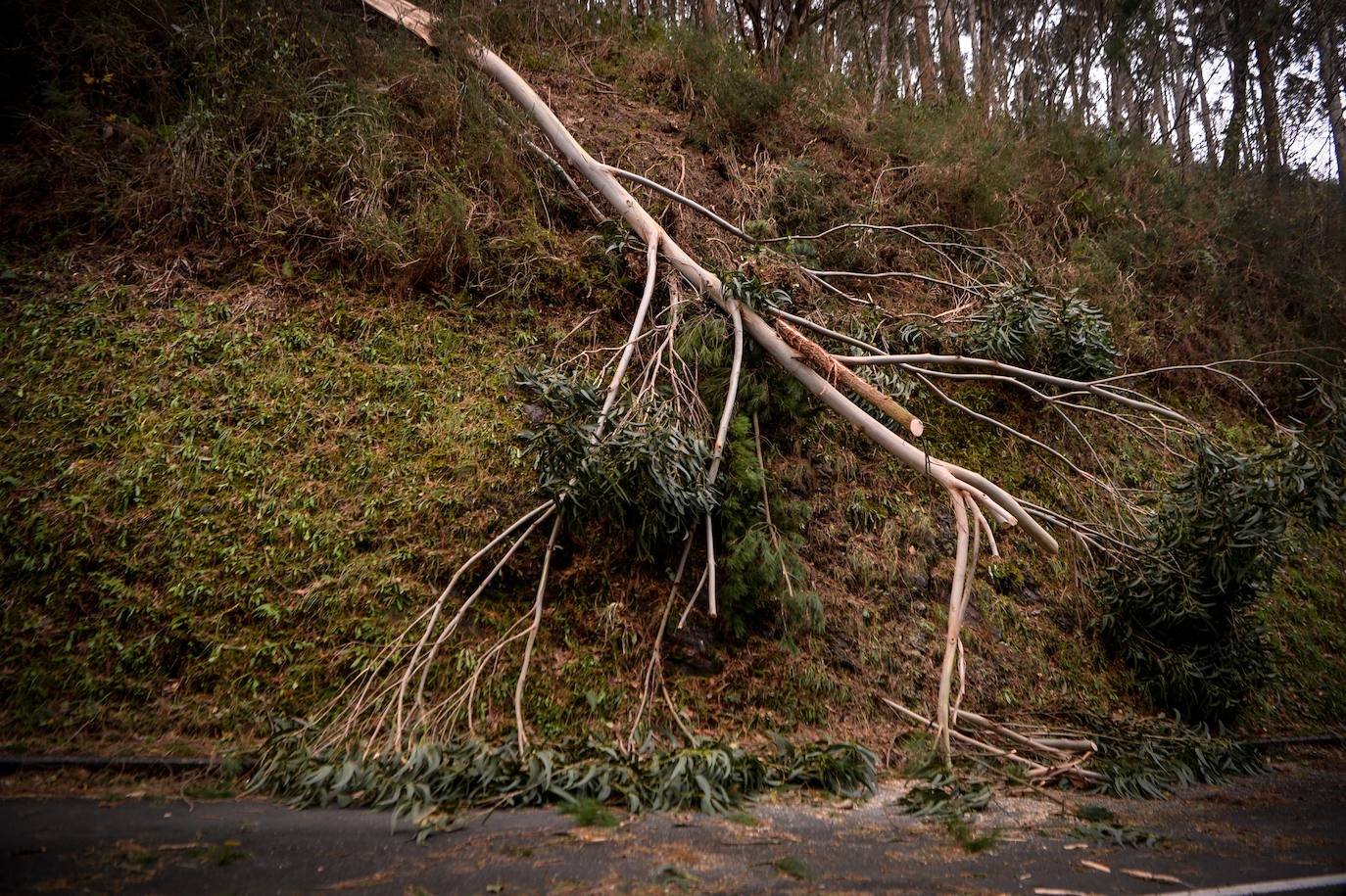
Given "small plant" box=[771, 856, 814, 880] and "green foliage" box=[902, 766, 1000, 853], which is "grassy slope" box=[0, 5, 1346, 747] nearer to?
"green foliage" box=[902, 766, 1000, 853]

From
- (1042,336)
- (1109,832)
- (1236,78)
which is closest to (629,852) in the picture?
(1109,832)

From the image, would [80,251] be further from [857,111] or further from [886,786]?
[857,111]

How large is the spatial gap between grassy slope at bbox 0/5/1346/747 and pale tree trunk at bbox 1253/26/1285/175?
6.26m

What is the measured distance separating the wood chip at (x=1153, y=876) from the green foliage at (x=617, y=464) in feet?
9.65

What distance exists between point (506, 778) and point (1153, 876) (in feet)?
9.61

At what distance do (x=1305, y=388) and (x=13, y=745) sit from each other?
40.6ft

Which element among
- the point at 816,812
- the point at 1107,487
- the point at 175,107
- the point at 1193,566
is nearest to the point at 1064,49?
the point at 1107,487

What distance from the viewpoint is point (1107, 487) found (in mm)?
6797

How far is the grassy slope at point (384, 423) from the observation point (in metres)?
4.88

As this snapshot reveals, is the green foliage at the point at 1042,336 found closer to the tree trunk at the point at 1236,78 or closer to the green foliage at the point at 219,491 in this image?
the green foliage at the point at 219,491

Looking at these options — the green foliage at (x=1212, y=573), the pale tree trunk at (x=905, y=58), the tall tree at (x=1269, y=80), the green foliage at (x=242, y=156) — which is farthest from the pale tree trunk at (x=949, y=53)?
the green foliage at (x=242, y=156)

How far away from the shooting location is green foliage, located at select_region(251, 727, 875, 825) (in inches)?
158

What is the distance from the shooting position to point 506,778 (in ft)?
13.8

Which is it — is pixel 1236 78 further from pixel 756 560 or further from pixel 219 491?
pixel 219 491
